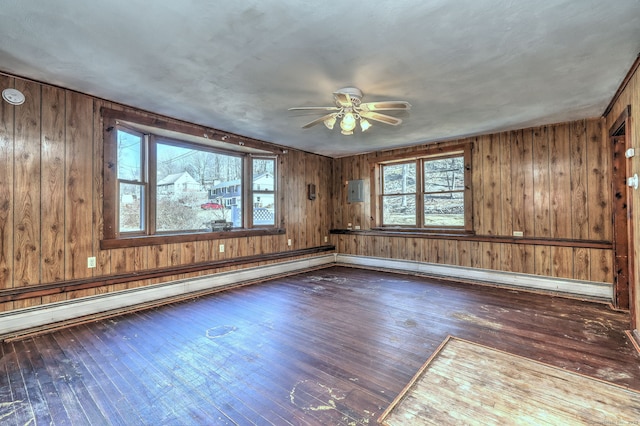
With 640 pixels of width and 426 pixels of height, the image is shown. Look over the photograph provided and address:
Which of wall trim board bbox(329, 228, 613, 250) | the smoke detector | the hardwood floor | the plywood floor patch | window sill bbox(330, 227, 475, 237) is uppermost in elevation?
the smoke detector

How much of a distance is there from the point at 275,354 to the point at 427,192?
14.5ft

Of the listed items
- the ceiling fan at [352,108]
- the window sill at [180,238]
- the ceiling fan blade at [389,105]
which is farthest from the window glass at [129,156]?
the ceiling fan blade at [389,105]

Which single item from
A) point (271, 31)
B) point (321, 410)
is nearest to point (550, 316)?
point (321, 410)

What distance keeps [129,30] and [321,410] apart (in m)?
3.00

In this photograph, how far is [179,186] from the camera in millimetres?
4562

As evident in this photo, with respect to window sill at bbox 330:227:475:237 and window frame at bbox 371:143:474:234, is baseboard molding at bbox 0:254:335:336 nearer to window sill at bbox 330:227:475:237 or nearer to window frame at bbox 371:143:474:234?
window sill at bbox 330:227:475:237

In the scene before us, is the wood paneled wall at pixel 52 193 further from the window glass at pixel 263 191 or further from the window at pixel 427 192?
the window at pixel 427 192

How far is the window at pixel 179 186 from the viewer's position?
380cm

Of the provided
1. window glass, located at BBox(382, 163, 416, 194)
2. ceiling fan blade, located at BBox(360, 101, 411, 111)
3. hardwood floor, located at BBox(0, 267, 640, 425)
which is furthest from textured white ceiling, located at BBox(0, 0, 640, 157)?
hardwood floor, located at BBox(0, 267, 640, 425)

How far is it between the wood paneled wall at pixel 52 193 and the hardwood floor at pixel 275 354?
0.67 meters

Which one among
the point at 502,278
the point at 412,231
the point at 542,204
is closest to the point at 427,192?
the point at 412,231

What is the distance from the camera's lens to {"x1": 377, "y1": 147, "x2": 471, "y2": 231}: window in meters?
5.36

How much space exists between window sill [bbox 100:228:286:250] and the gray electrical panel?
1843 millimetres

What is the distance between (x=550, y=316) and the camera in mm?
3373
